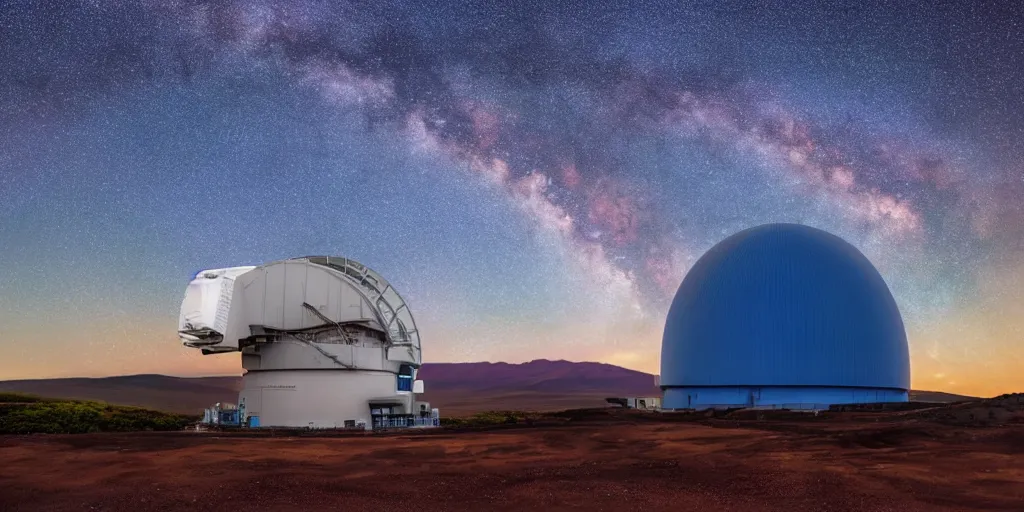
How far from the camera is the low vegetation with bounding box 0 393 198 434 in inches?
1118

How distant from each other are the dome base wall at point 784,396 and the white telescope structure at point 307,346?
14.9 metres

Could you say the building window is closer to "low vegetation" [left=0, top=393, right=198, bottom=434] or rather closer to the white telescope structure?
the white telescope structure

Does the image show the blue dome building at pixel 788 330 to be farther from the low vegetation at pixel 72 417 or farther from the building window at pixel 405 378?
the low vegetation at pixel 72 417

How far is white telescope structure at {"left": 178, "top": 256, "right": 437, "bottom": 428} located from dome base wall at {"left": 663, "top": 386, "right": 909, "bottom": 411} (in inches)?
588

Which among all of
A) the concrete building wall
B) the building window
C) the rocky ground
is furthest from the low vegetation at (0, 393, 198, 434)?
the building window

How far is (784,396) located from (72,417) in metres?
30.8

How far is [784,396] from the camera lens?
36.0 meters

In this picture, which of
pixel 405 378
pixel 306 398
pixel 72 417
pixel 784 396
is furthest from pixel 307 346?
pixel 784 396

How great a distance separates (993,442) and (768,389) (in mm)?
17770

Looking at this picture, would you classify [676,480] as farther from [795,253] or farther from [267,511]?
[795,253]

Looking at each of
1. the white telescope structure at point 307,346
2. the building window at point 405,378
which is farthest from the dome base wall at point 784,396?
the white telescope structure at point 307,346

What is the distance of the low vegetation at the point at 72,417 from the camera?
28.4 meters

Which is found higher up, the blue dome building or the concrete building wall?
the blue dome building

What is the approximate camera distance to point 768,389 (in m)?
36.3
